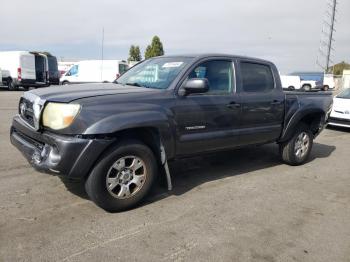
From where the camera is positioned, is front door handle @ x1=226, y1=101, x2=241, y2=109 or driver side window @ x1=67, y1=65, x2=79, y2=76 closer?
front door handle @ x1=226, y1=101, x2=241, y2=109

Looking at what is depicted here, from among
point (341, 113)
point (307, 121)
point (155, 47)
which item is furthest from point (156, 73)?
point (155, 47)

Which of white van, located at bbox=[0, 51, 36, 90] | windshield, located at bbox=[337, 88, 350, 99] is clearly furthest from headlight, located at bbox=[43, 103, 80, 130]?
white van, located at bbox=[0, 51, 36, 90]

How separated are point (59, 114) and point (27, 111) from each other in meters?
0.83

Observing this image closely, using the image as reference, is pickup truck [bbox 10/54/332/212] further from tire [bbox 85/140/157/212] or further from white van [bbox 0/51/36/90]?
white van [bbox 0/51/36/90]

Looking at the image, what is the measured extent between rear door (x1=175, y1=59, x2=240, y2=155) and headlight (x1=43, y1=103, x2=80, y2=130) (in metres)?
1.26

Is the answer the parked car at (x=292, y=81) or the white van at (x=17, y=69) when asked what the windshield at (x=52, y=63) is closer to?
the white van at (x=17, y=69)

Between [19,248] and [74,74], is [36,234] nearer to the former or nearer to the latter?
[19,248]

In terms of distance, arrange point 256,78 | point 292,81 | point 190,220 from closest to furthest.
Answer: point 190,220
point 256,78
point 292,81

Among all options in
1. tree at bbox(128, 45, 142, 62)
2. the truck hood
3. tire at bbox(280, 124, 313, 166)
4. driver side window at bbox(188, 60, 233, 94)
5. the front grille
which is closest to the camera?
the truck hood

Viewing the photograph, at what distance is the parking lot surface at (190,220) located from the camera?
10.9ft

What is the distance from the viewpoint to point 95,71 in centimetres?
2397

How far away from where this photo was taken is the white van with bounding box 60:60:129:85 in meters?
23.6

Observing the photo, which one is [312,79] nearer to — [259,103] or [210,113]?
[259,103]

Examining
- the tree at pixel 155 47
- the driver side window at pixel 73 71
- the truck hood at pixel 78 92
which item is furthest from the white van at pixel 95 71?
the tree at pixel 155 47
